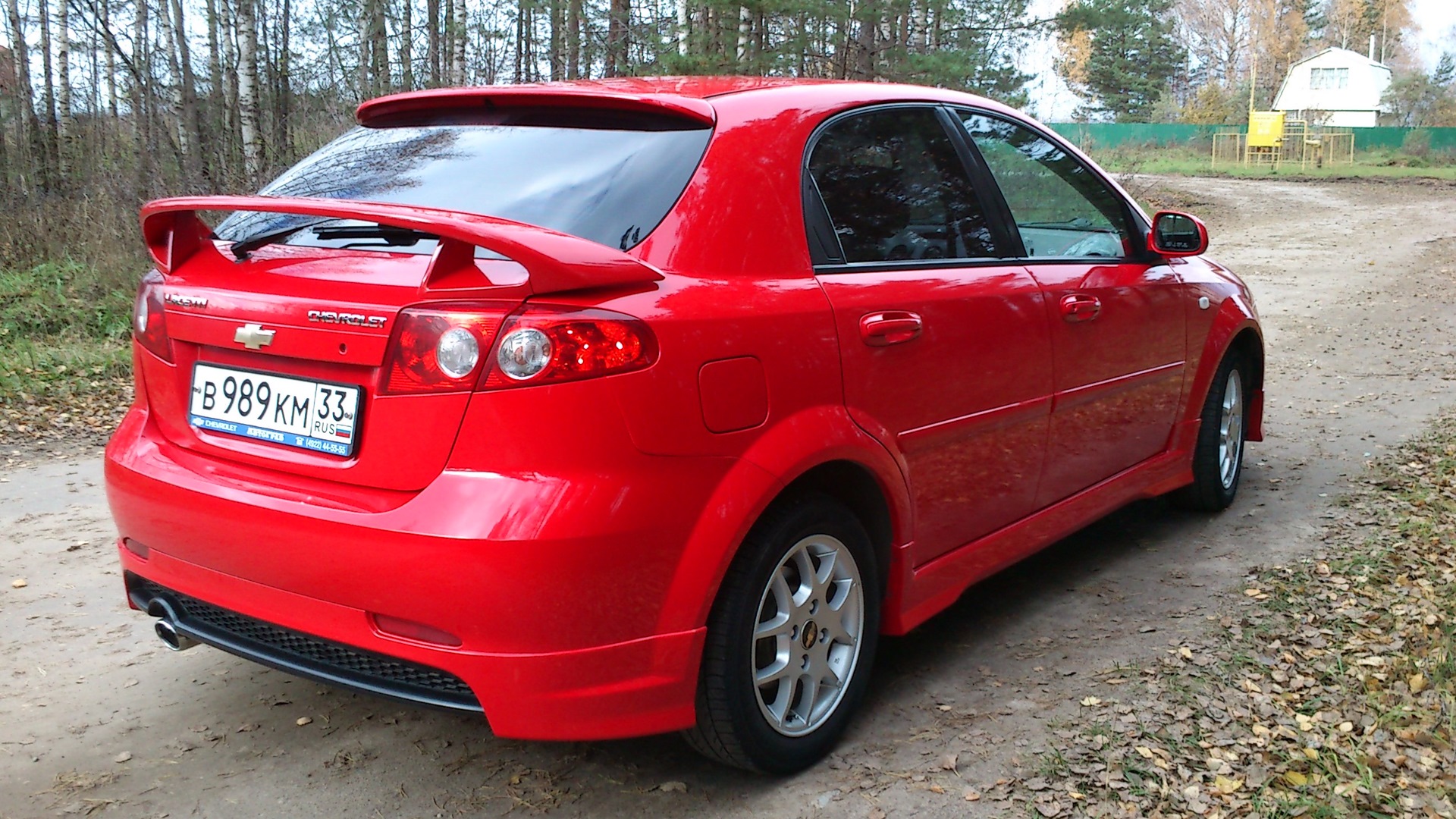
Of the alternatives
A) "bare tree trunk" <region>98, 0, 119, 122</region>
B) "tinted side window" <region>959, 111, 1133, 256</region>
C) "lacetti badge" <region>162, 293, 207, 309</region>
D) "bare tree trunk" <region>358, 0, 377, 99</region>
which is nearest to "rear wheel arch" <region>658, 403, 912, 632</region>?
"tinted side window" <region>959, 111, 1133, 256</region>

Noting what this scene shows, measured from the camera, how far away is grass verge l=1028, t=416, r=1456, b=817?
2871mm

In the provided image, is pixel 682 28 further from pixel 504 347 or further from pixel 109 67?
pixel 504 347

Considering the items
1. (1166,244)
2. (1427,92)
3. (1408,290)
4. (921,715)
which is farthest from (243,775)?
(1427,92)

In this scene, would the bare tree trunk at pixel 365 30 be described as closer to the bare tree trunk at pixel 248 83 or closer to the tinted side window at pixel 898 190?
the bare tree trunk at pixel 248 83

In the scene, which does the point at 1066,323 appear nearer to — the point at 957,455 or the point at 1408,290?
the point at 957,455

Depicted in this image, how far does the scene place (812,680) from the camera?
3035 millimetres

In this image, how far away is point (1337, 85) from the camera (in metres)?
75.0

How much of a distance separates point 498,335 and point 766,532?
2.58 ft

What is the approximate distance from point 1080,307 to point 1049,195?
44 centimetres

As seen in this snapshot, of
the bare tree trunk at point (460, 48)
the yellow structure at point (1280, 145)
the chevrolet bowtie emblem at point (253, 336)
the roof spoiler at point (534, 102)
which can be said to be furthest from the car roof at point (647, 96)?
the yellow structure at point (1280, 145)

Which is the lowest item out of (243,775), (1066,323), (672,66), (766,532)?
(243,775)

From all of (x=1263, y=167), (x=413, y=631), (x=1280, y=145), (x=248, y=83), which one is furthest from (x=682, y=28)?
(x=1280, y=145)

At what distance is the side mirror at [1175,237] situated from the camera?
4.51 m

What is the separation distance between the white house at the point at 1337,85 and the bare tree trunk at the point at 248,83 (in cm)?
7185
